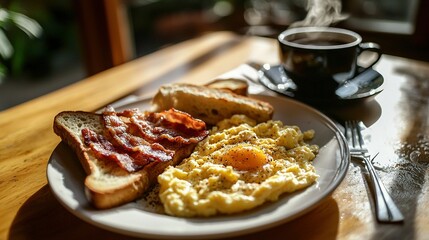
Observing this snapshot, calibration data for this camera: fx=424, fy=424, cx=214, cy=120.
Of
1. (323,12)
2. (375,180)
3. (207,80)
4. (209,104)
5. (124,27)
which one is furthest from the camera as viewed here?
(124,27)

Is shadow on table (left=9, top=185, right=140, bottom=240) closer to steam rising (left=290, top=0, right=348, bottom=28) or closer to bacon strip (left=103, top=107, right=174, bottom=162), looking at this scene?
bacon strip (left=103, top=107, right=174, bottom=162)

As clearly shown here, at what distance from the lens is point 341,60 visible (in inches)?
69.4

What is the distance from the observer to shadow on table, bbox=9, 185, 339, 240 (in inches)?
42.5

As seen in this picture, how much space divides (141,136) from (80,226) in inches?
13.9

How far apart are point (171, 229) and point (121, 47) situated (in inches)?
113

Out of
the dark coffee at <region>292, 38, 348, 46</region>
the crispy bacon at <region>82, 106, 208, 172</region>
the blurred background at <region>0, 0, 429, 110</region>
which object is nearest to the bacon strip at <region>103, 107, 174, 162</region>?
the crispy bacon at <region>82, 106, 208, 172</region>

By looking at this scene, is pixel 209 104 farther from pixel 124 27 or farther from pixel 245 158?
pixel 124 27

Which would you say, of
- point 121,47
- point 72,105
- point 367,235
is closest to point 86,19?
point 121,47

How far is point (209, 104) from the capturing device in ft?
5.29

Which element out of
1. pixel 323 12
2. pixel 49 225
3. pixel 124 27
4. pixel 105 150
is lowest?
pixel 124 27

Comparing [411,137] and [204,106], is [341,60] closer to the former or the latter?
[411,137]

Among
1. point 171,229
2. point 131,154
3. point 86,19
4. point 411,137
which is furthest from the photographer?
point 86,19

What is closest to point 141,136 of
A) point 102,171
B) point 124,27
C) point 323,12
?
point 102,171

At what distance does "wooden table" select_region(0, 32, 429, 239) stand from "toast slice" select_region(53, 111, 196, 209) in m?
0.11
